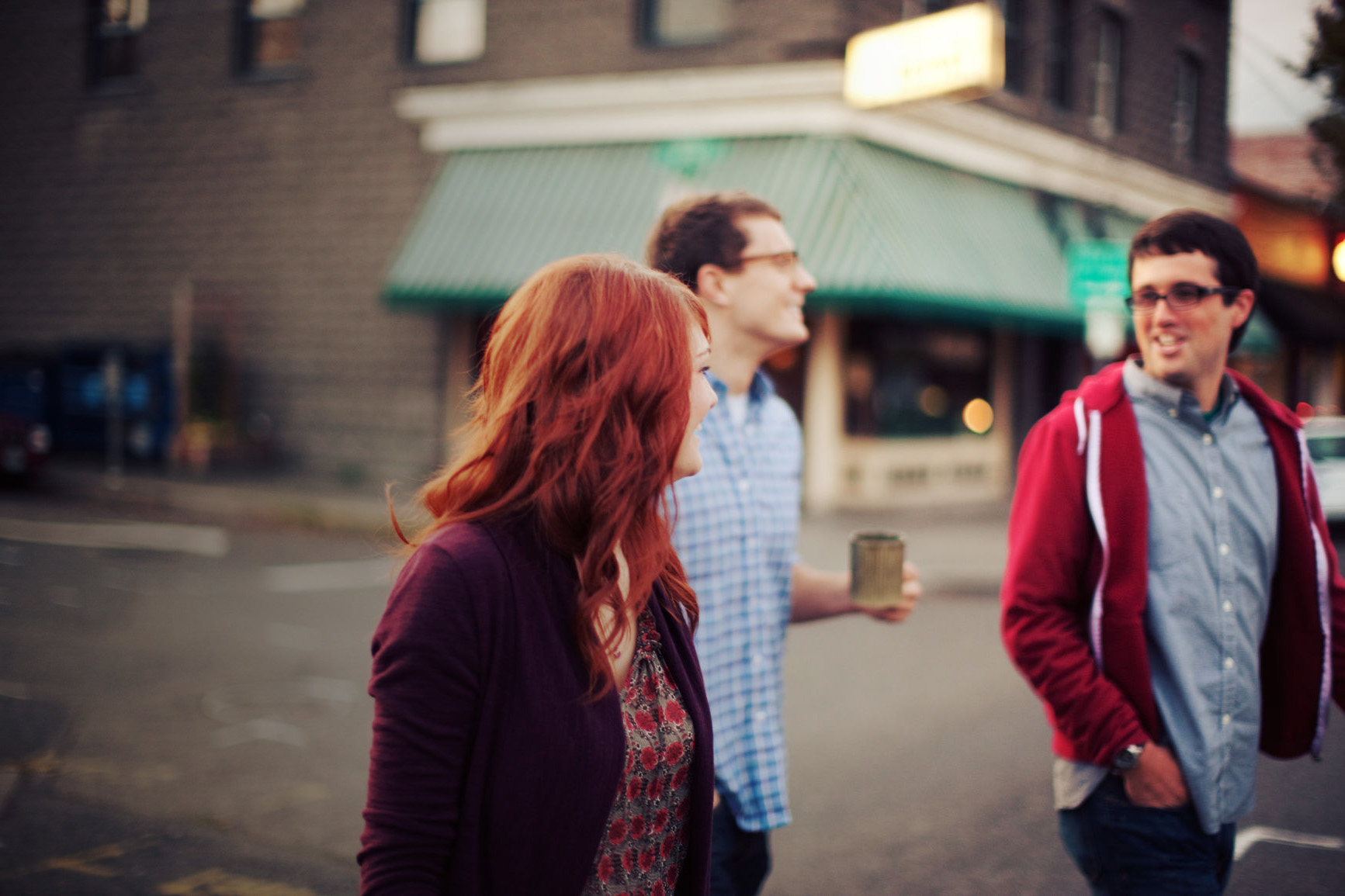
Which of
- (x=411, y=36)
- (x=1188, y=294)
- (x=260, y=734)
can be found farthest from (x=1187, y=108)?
(x=1188, y=294)

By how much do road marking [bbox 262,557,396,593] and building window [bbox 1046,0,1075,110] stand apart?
496 inches

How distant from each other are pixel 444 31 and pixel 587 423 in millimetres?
16045

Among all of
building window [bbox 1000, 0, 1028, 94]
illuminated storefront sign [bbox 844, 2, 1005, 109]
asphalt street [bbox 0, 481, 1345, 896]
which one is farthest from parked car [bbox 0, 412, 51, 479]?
building window [bbox 1000, 0, 1028, 94]

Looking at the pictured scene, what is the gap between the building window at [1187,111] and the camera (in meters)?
19.9

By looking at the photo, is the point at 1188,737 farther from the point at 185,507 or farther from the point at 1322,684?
the point at 185,507

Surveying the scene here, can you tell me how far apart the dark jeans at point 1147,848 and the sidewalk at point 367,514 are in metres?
7.94

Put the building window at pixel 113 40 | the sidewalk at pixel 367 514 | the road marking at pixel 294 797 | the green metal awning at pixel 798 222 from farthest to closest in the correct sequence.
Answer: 1. the building window at pixel 113 40
2. the green metal awning at pixel 798 222
3. the sidewalk at pixel 367 514
4. the road marking at pixel 294 797

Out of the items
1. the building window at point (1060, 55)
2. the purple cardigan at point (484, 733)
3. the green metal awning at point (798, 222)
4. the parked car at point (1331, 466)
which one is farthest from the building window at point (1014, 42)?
the purple cardigan at point (484, 733)

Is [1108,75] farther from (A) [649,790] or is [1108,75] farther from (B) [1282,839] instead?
(A) [649,790]

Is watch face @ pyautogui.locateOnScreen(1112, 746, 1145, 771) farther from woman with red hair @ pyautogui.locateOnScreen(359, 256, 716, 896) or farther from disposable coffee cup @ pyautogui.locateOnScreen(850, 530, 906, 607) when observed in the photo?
woman with red hair @ pyautogui.locateOnScreen(359, 256, 716, 896)

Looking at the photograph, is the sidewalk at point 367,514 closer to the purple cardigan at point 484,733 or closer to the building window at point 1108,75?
the building window at point 1108,75

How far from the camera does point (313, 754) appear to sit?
5328 mm

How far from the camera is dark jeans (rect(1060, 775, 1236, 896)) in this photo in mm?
2262

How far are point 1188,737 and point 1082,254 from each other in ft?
28.7
